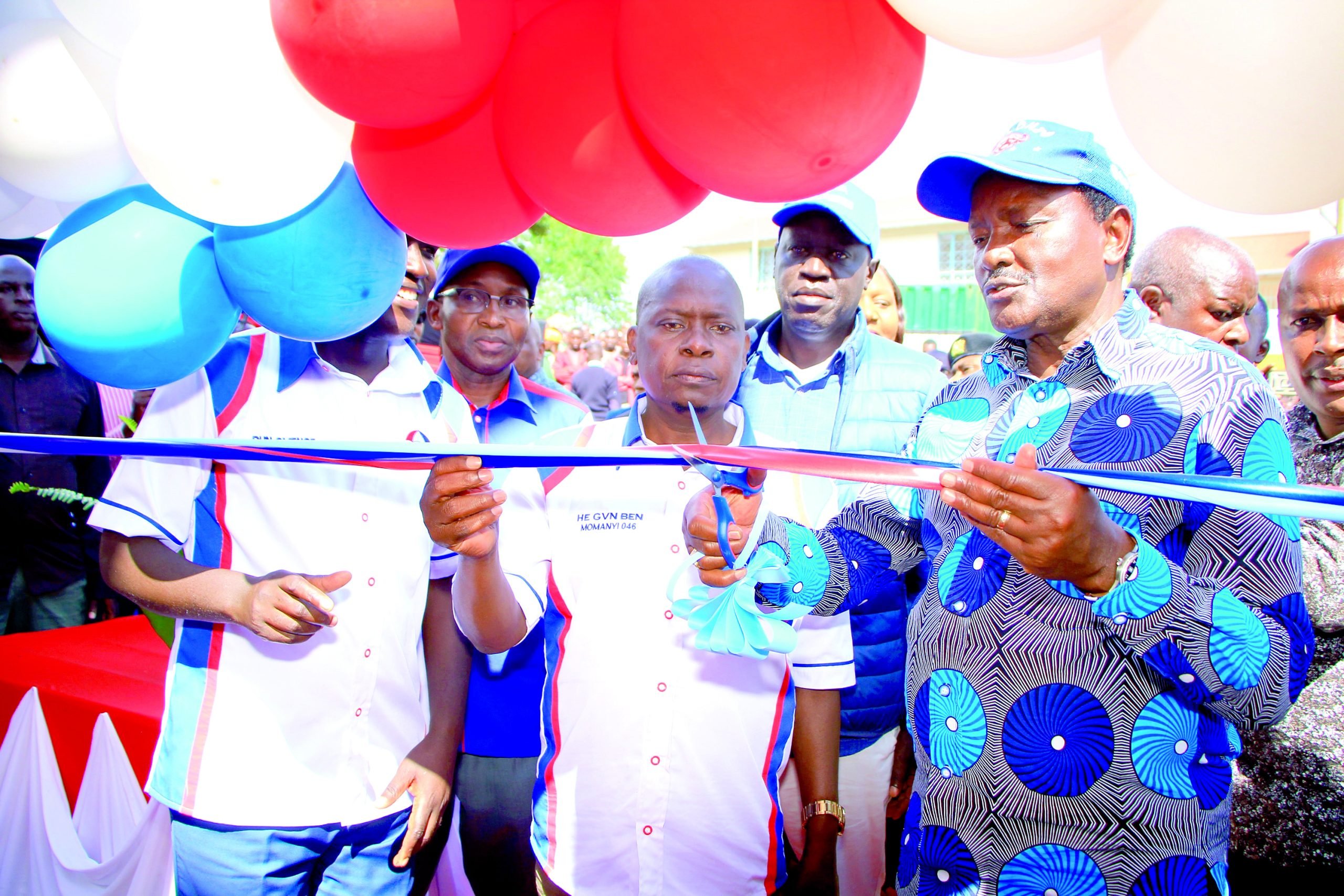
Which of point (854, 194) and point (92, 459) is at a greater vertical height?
point (854, 194)

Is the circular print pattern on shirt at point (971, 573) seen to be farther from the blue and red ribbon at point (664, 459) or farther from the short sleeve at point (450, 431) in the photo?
the short sleeve at point (450, 431)

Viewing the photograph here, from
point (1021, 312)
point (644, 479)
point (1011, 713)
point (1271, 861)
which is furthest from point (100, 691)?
point (1271, 861)

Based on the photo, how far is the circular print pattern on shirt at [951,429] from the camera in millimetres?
1693

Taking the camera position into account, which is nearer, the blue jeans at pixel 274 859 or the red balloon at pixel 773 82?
the red balloon at pixel 773 82

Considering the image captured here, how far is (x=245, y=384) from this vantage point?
1.95m

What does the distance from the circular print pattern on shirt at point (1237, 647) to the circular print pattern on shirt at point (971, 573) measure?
0.34 metres

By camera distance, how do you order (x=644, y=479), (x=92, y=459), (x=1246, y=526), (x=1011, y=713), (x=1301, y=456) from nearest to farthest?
(x=1246, y=526) < (x=1011, y=713) < (x=644, y=479) < (x=1301, y=456) < (x=92, y=459)

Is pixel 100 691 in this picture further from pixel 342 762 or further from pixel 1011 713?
pixel 1011 713

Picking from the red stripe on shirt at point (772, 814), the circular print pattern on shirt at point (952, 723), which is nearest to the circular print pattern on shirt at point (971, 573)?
the circular print pattern on shirt at point (952, 723)

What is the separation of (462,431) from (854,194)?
1623 millimetres

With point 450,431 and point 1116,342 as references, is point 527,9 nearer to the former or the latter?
point 450,431

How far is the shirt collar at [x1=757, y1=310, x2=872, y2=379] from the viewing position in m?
2.75

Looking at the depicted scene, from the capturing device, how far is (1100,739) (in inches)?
53.2

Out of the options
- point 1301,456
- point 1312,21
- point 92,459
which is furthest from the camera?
point 92,459
